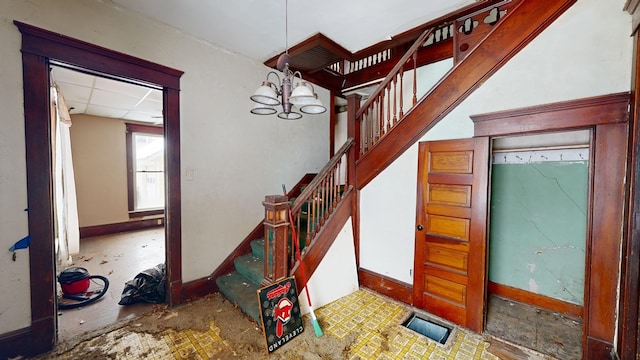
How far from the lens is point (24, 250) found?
1.93 m

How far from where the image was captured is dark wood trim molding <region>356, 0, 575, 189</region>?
1.99 metres

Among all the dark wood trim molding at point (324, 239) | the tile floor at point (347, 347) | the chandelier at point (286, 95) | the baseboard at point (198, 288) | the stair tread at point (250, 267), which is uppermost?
the chandelier at point (286, 95)

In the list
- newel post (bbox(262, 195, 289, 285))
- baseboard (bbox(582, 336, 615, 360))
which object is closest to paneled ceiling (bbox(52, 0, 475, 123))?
newel post (bbox(262, 195, 289, 285))

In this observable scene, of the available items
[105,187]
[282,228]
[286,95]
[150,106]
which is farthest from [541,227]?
[105,187]

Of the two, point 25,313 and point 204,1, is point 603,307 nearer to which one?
point 204,1

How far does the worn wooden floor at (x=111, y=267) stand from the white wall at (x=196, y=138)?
1.68 feet

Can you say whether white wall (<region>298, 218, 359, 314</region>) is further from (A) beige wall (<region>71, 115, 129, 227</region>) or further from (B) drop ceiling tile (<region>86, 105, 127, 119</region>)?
(A) beige wall (<region>71, 115, 129, 227</region>)

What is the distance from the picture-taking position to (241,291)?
2703 mm

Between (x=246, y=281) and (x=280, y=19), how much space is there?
121 inches

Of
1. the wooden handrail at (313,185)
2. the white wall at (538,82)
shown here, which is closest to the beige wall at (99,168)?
the wooden handrail at (313,185)

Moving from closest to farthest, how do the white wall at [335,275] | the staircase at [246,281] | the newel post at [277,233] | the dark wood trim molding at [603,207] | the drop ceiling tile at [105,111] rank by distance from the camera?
1. the dark wood trim molding at [603,207]
2. the newel post at [277,233]
3. the staircase at [246,281]
4. the white wall at [335,275]
5. the drop ceiling tile at [105,111]

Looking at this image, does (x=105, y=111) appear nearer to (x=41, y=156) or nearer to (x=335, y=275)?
(x=41, y=156)

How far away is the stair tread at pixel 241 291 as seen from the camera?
7.87ft

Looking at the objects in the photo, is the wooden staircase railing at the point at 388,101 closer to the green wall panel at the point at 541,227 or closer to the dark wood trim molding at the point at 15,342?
the green wall panel at the point at 541,227
